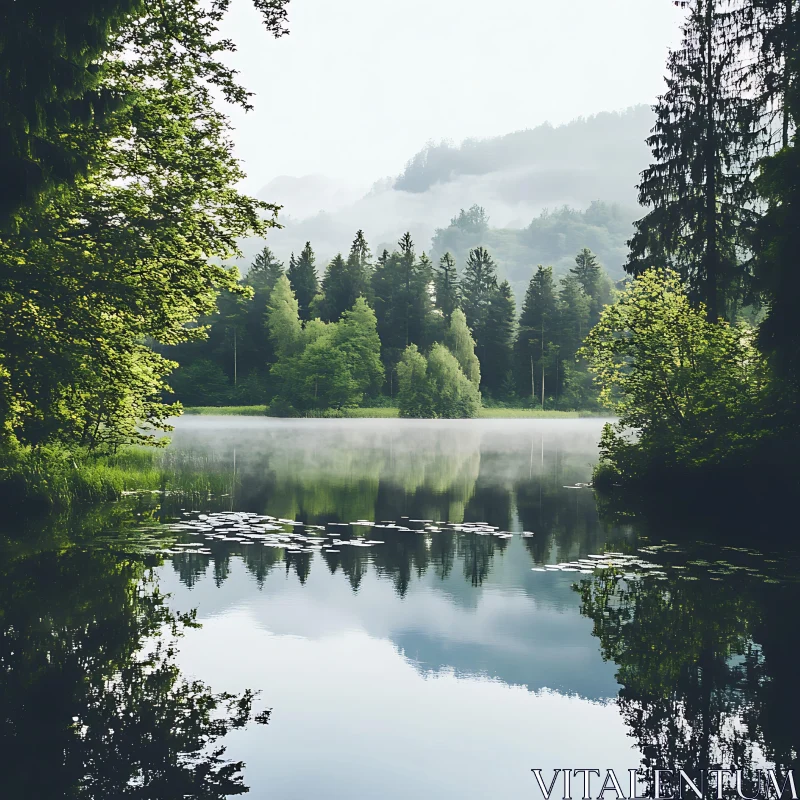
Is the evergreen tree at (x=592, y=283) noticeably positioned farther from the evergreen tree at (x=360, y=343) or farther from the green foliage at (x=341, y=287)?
the evergreen tree at (x=360, y=343)

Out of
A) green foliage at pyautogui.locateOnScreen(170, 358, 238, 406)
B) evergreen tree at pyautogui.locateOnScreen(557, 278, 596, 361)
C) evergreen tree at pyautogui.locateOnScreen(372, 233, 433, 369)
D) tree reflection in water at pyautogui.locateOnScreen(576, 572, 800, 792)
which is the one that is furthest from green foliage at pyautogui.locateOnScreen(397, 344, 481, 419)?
tree reflection in water at pyautogui.locateOnScreen(576, 572, 800, 792)

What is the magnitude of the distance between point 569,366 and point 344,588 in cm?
11053

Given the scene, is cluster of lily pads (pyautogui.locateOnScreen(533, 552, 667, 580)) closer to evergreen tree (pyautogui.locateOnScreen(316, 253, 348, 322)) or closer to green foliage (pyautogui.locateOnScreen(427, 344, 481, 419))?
green foliage (pyautogui.locateOnScreen(427, 344, 481, 419))

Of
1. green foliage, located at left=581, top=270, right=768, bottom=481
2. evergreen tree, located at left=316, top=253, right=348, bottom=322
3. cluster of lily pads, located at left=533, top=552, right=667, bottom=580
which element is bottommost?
cluster of lily pads, located at left=533, top=552, right=667, bottom=580

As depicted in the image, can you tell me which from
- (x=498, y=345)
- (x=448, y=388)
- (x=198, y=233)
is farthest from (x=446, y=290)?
(x=198, y=233)

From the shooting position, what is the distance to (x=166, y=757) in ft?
18.6

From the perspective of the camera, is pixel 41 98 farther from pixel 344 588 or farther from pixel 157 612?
pixel 344 588

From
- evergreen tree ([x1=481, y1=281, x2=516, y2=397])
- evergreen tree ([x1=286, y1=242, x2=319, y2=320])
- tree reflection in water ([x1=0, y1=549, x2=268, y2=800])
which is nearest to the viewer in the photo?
tree reflection in water ([x1=0, y1=549, x2=268, y2=800])

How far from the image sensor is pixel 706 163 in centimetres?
2802

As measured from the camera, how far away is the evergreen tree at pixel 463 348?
10638 cm

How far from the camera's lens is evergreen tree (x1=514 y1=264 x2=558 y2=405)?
120 metres

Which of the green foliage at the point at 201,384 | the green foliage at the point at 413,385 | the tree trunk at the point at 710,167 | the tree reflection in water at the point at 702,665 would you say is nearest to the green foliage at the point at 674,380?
the tree trunk at the point at 710,167

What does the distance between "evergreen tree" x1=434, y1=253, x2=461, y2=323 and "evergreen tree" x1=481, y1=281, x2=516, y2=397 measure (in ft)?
19.3

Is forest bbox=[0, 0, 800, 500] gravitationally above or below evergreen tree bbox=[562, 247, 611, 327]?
below
